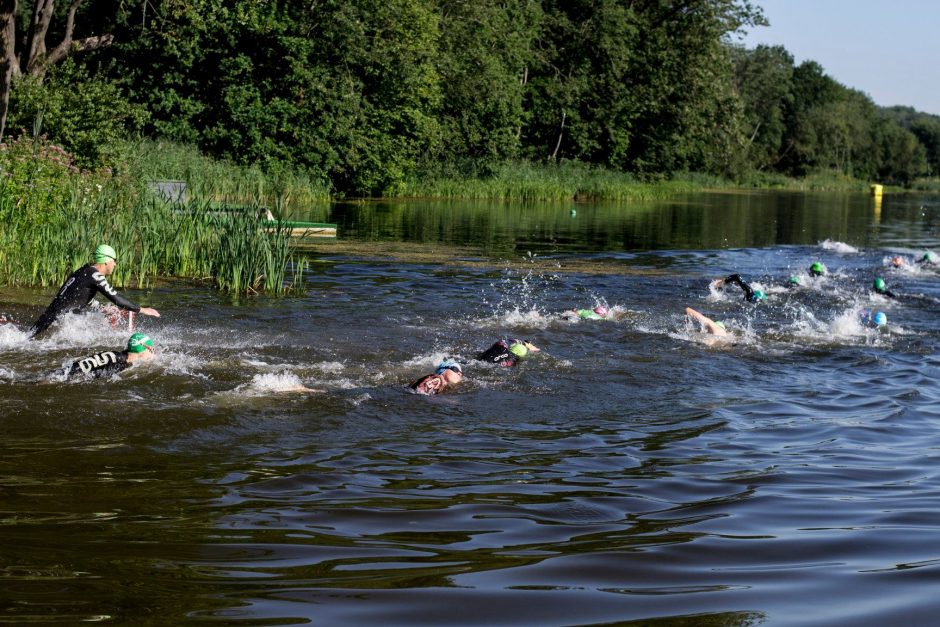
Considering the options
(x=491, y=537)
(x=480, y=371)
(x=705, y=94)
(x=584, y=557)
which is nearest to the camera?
(x=584, y=557)

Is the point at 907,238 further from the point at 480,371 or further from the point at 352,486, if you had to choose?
the point at 352,486

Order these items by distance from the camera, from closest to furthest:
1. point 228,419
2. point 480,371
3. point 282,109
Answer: point 228,419
point 480,371
point 282,109

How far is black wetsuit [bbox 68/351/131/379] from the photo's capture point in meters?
10.0

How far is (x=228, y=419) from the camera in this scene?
29.3 feet

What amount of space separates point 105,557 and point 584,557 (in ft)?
8.70

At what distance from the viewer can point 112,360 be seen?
10219mm

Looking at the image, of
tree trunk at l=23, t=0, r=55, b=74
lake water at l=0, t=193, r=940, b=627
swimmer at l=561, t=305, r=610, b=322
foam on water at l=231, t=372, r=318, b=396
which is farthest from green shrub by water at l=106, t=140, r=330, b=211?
foam on water at l=231, t=372, r=318, b=396

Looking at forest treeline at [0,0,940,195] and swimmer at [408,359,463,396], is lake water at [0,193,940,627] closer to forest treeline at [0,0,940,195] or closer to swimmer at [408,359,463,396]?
swimmer at [408,359,463,396]

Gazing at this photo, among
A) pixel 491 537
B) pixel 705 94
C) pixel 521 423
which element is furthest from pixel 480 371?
pixel 705 94

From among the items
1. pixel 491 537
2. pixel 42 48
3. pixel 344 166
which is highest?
pixel 42 48

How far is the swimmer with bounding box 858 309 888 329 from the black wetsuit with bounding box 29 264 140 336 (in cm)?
1123

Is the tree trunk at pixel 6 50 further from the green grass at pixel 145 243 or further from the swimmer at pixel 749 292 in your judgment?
the swimmer at pixel 749 292

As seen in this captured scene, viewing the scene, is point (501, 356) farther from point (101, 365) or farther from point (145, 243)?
point (145, 243)

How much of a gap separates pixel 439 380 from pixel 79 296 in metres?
4.99
